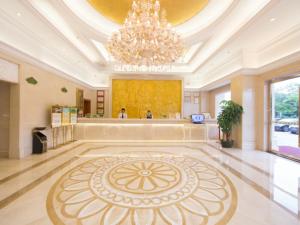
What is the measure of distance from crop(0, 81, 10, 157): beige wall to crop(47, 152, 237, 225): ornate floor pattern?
2721mm

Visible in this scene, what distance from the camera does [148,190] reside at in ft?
9.83

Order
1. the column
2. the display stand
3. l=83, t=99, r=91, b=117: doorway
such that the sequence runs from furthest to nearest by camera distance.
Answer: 1. l=83, t=99, r=91, b=117: doorway
2. the column
3. the display stand

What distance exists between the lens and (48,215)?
89.3 inches

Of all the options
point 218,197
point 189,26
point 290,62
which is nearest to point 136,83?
point 189,26

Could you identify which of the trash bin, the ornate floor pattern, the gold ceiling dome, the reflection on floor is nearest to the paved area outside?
the reflection on floor

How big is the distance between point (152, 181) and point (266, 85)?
5.61 metres

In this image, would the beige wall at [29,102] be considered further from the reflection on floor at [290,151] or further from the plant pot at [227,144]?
the reflection on floor at [290,151]

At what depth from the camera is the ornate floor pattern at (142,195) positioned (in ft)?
7.34

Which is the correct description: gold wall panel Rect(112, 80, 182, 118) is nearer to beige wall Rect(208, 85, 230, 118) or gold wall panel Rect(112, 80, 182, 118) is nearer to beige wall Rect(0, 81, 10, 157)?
beige wall Rect(208, 85, 230, 118)

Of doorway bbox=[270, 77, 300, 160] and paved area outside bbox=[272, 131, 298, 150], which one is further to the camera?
paved area outside bbox=[272, 131, 298, 150]

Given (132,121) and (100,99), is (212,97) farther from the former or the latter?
(100,99)

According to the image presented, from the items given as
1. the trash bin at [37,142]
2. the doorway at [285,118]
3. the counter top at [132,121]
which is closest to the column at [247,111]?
the doorway at [285,118]

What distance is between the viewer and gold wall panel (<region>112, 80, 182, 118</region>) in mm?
10570

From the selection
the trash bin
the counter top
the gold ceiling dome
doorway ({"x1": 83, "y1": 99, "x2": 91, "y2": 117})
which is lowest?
the trash bin
